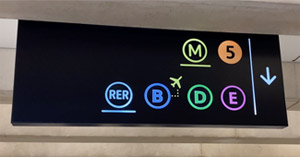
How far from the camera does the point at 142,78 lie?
2479mm

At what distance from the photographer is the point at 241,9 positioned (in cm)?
257

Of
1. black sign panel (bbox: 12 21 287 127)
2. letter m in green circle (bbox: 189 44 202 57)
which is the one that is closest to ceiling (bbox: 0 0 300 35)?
black sign panel (bbox: 12 21 287 127)

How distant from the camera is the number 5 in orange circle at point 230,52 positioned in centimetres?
261

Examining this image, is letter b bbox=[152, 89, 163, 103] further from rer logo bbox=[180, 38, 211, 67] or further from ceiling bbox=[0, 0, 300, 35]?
ceiling bbox=[0, 0, 300, 35]

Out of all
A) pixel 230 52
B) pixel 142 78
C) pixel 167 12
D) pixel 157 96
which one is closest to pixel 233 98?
pixel 230 52

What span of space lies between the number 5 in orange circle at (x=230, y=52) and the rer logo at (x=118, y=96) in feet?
2.20

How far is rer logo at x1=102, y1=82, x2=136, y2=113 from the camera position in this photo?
2377 mm

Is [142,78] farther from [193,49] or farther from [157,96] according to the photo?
[193,49]

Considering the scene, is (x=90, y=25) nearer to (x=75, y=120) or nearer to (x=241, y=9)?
(x=75, y=120)

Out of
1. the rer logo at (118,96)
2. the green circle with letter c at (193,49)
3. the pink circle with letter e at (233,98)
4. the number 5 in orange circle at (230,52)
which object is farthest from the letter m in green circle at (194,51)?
the rer logo at (118,96)

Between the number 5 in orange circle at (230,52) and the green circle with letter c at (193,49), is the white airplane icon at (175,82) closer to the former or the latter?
the green circle with letter c at (193,49)

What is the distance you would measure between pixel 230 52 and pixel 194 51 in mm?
249

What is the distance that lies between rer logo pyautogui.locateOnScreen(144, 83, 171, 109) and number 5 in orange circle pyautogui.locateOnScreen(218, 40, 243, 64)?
463mm

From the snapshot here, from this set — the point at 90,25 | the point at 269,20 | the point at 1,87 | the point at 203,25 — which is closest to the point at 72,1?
the point at 90,25
